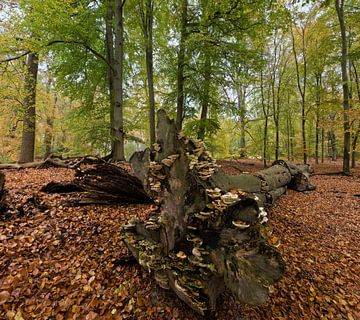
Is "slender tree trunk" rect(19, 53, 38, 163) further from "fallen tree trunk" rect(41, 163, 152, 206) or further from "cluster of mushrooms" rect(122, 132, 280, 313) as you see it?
"cluster of mushrooms" rect(122, 132, 280, 313)

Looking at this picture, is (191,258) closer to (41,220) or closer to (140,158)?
(140,158)

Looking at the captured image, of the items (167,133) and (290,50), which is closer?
(167,133)

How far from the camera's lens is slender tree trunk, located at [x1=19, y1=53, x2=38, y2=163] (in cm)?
784

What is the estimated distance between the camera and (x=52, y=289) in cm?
186

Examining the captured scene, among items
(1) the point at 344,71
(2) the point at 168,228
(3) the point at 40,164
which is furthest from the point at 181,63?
(2) the point at 168,228

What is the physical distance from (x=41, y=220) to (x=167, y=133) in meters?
2.21

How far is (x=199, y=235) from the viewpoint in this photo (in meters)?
1.80

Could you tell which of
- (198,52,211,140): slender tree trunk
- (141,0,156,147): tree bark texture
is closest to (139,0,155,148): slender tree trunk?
(141,0,156,147): tree bark texture

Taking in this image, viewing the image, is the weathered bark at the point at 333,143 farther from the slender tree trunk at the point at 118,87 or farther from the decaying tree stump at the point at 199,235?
the decaying tree stump at the point at 199,235

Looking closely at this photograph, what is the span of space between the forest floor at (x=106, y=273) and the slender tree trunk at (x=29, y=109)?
19.5 feet

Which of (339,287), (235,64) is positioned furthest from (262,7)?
(339,287)

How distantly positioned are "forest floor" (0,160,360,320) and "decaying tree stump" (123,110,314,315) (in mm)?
320

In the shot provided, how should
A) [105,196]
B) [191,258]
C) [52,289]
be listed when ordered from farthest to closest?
[105,196]
[52,289]
[191,258]

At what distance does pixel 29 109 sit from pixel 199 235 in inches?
377
